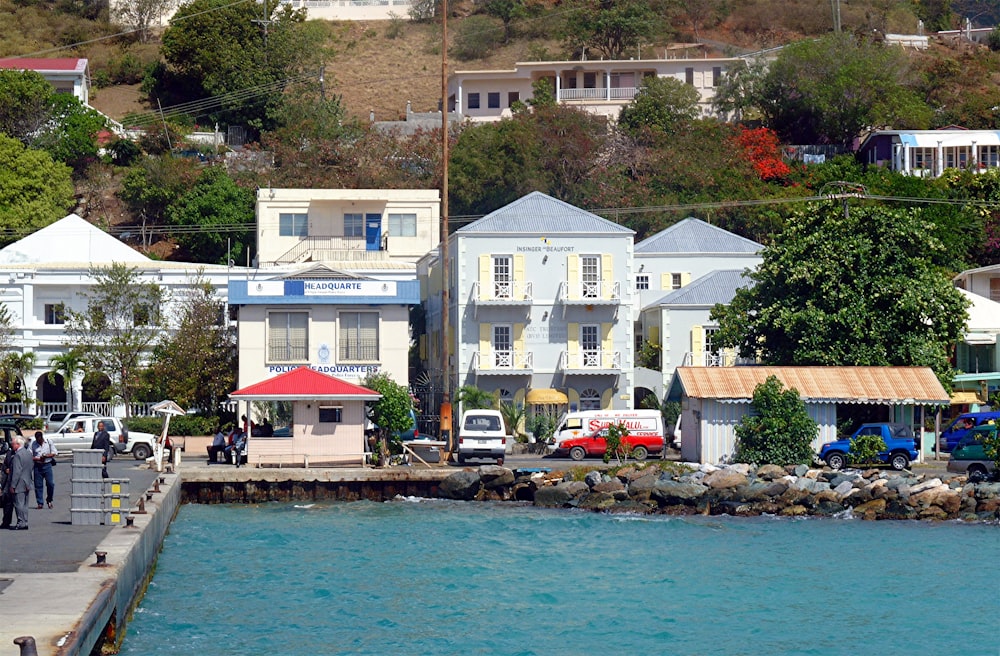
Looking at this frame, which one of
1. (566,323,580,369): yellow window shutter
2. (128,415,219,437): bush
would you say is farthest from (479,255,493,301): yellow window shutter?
(128,415,219,437): bush

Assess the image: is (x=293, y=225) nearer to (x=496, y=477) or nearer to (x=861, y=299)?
(x=496, y=477)

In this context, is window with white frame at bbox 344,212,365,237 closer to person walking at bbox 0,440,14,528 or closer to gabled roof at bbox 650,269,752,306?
gabled roof at bbox 650,269,752,306

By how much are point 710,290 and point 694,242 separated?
6.18 m

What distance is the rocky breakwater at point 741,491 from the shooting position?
3928 cm

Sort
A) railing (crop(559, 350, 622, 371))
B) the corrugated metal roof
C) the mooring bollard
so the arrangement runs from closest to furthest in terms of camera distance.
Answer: the mooring bollard
the corrugated metal roof
railing (crop(559, 350, 622, 371))

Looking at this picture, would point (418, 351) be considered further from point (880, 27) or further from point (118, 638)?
point (880, 27)

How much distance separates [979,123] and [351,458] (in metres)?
58.6

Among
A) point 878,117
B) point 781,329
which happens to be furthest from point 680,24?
point 781,329

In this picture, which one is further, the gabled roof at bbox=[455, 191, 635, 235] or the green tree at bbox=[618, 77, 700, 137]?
the green tree at bbox=[618, 77, 700, 137]

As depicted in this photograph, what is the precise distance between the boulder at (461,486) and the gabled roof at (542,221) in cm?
1530

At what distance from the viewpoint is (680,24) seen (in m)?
116

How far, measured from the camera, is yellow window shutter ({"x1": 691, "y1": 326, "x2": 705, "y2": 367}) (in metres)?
58.0

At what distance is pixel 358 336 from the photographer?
52.6m

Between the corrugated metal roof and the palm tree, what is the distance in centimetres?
2460
